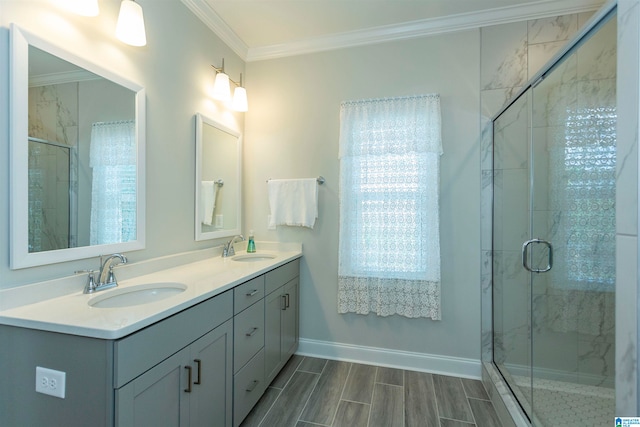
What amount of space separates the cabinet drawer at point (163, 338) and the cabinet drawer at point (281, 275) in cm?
48

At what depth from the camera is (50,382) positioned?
0.92 metres

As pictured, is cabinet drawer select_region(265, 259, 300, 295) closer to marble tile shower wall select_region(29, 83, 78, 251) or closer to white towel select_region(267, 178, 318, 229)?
white towel select_region(267, 178, 318, 229)

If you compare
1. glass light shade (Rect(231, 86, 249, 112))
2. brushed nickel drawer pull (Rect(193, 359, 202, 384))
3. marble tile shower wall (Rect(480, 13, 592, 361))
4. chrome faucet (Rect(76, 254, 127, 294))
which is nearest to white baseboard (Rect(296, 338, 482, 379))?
marble tile shower wall (Rect(480, 13, 592, 361))

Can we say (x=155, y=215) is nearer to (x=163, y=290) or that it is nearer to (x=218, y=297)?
(x=163, y=290)

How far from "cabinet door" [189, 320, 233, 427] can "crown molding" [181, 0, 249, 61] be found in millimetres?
2061

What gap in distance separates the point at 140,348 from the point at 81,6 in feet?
4.73

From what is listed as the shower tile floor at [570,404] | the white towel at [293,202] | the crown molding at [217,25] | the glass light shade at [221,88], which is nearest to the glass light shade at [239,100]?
the glass light shade at [221,88]

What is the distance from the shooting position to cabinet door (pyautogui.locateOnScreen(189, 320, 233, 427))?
1.19 metres

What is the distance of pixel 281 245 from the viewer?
2502 mm

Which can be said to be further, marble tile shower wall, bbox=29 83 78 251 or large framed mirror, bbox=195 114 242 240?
large framed mirror, bbox=195 114 242 240

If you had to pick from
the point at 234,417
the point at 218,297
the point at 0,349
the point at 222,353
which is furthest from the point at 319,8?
the point at 234,417

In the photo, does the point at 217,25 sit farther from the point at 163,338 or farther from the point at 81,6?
the point at 163,338

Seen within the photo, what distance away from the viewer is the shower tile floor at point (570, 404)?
4.89 feet

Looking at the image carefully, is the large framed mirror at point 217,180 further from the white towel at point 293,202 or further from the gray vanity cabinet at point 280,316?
the gray vanity cabinet at point 280,316
